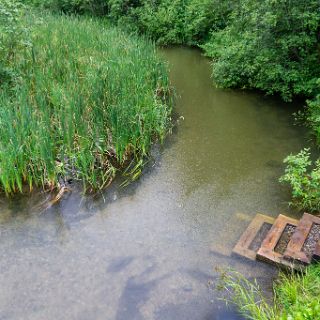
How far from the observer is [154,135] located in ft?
18.1

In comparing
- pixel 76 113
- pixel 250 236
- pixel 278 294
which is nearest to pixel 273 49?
pixel 76 113

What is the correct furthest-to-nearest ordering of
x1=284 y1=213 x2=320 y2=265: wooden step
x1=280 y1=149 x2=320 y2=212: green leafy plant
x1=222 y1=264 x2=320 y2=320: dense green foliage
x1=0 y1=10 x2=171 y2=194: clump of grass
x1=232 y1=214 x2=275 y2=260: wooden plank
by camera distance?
x1=0 y1=10 x2=171 y2=194: clump of grass, x1=280 y1=149 x2=320 y2=212: green leafy plant, x1=232 y1=214 x2=275 y2=260: wooden plank, x1=284 y1=213 x2=320 y2=265: wooden step, x1=222 y1=264 x2=320 y2=320: dense green foliage

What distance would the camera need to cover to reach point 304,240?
337 centimetres

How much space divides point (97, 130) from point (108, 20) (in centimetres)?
855

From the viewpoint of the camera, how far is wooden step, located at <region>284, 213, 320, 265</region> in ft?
10.5

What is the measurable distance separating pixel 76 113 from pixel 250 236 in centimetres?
237

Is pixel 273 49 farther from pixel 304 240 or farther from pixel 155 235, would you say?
pixel 155 235

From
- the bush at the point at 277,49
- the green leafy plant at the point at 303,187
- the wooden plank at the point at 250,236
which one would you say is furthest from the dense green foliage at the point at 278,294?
the bush at the point at 277,49

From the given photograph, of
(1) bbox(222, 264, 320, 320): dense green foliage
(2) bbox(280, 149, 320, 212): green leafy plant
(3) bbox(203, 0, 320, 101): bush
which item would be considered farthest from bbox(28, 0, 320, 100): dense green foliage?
(1) bbox(222, 264, 320, 320): dense green foliage

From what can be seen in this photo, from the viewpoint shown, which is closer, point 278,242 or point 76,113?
point 278,242

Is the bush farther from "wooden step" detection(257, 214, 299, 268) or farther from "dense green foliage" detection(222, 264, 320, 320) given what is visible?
"dense green foliage" detection(222, 264, 320, 320)

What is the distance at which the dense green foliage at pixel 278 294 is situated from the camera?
2.64 metres

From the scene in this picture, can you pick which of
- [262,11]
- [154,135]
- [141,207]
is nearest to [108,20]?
[262,11]

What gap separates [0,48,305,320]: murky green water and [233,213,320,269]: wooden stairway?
0.10 m
